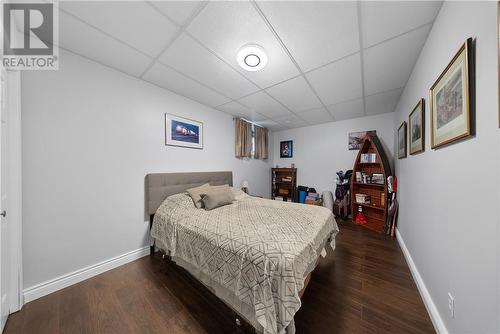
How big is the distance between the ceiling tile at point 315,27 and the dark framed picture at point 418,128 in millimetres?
880

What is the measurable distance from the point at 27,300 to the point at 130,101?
2.22m

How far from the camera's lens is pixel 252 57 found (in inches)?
68.5

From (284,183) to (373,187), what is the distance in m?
2.16

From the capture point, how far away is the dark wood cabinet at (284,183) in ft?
15.6

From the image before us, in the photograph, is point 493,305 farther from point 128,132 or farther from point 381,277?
point 128,132

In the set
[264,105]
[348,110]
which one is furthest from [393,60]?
[264,105]

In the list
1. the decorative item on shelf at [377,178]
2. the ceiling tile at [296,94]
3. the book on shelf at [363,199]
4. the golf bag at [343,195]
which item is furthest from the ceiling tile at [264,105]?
the book on shelf at [363,199]

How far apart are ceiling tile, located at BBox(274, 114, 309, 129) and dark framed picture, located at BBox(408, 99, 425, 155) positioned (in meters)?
2.11

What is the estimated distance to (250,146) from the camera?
418 cm

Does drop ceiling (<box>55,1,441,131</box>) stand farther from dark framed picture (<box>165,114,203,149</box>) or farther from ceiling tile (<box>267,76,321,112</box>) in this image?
dark framed picture (<box>165,114,203,149</box>)

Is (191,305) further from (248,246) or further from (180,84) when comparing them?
(180,84)

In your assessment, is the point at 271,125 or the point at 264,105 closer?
the point at 264,105

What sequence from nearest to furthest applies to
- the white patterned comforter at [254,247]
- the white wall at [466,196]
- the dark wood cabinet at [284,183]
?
the white wall at [466,196] < the white patterned comforter at [254,247] < the dark wood cabinet at [284,183]

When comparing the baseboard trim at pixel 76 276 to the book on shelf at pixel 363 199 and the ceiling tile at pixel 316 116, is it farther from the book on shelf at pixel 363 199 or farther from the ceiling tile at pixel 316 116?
the book on shelf at pixel 363 199
